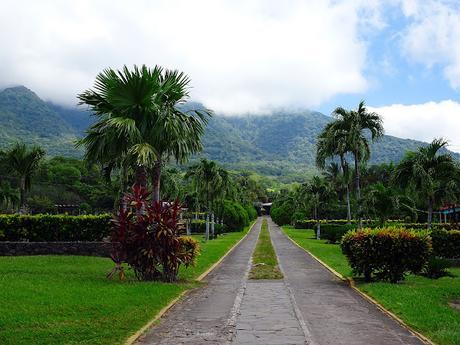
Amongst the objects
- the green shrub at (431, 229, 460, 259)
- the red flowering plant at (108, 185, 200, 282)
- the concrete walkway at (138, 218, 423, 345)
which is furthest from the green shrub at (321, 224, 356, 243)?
the red flowering plant at (108, 185, 200, 282)

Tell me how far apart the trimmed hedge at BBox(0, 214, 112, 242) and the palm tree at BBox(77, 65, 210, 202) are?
5.73 meters

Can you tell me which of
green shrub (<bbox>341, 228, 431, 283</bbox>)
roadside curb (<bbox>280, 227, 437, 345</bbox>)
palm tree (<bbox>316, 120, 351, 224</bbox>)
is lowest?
roadside curb (<bbox>280, 227, 437, 345</bbox>)

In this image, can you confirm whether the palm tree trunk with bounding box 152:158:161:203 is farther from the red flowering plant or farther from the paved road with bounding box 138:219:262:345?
the paved road with bounding box 138:219:262:345

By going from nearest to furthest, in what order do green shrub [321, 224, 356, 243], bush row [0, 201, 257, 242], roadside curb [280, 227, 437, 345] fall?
1. roadside curb [280, 227, 437, 345]
2. bush row [0, 201, 257, 242]
3. green shrub [321, 224, 356, 243]

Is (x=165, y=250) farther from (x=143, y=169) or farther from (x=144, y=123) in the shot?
(x=144, y=123)

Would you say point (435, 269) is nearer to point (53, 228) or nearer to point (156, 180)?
point (156, 180)

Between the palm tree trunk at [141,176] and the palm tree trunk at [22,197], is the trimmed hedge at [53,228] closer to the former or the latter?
the palm tree trunk at [22,197]

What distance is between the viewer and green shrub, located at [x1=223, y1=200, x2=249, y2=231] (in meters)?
68.0

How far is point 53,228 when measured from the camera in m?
22.4

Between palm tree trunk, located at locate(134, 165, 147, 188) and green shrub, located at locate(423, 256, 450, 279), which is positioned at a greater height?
palm tree trunk, located at locate(134, 165, 147, 188)

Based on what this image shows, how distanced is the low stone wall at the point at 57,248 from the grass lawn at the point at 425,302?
1048cm

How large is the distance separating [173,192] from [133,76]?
112 ft

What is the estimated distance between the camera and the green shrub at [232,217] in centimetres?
6801

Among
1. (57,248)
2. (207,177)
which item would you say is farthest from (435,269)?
(207,177)
